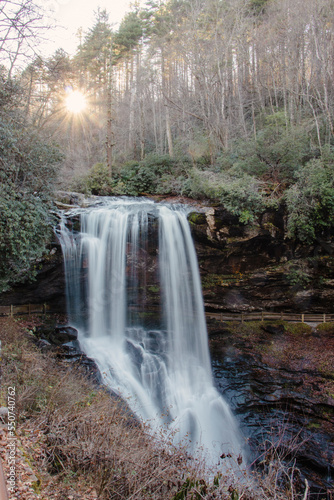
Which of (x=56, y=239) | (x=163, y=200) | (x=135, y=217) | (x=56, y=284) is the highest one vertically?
(x=163, y=200)

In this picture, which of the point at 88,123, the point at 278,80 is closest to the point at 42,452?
the point at 278,80

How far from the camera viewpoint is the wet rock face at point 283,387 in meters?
6.76

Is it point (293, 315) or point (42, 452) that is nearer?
point (42, 452)

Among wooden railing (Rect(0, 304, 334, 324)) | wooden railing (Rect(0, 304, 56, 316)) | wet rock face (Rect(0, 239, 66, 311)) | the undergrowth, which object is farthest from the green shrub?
the undergrowth

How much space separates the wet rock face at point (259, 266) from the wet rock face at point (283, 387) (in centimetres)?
101

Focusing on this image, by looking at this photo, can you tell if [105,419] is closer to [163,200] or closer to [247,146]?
[163,200]

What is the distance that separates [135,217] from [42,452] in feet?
27.4

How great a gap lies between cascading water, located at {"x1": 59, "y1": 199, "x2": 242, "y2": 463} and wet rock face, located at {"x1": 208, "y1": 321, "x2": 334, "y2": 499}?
0.99 meters

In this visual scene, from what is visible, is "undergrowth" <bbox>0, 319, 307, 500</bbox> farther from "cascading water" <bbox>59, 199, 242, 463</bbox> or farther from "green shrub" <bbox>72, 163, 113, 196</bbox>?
"green shrub" <bbox>72, 163, 113, 196</bbox>

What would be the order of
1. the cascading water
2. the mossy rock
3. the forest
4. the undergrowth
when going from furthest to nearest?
the mossy rock
the cascading water
the forest
the undergrowth

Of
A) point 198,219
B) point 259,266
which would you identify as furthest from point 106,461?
point 259,266

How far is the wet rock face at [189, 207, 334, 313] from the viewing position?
10.8 metres

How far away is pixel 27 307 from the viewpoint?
10.9 meters

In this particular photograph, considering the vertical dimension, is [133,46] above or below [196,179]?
above
